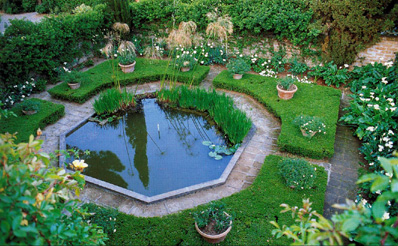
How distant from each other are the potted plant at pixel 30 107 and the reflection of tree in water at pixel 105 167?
1972 millimetres

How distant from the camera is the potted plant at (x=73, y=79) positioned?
25.9 ft

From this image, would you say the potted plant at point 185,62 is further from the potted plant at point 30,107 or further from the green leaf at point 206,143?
the potted plant at point 30,107

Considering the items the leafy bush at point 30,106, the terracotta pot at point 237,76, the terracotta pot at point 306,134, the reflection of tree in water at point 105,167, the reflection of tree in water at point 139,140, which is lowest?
the reflection of tree in water at point 105,167

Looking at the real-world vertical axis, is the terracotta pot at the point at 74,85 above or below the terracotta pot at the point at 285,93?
below

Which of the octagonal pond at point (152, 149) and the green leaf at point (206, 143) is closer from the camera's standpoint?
the octagonal pond at point (152, 149)

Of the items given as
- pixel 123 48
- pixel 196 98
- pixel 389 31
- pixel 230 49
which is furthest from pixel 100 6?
pixel 389 31

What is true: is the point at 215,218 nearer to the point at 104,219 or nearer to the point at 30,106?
the point at 104,219

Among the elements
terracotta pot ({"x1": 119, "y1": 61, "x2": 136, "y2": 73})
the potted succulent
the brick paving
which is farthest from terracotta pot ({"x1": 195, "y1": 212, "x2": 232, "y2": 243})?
terracotta pot ({"x1": 119, "y1": 61, "x2": 136, "y2": 73})

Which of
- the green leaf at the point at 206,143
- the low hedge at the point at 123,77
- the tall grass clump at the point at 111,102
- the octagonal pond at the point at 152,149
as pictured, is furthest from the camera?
the low hedge at the point at 123,77

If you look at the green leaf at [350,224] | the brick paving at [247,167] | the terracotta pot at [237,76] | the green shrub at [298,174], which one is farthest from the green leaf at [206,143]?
the green leaf at [350,224]

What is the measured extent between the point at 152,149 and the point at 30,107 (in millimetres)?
3120

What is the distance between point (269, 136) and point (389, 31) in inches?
189

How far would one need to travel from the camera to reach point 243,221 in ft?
14.3

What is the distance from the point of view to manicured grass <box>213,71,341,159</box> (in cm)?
572
